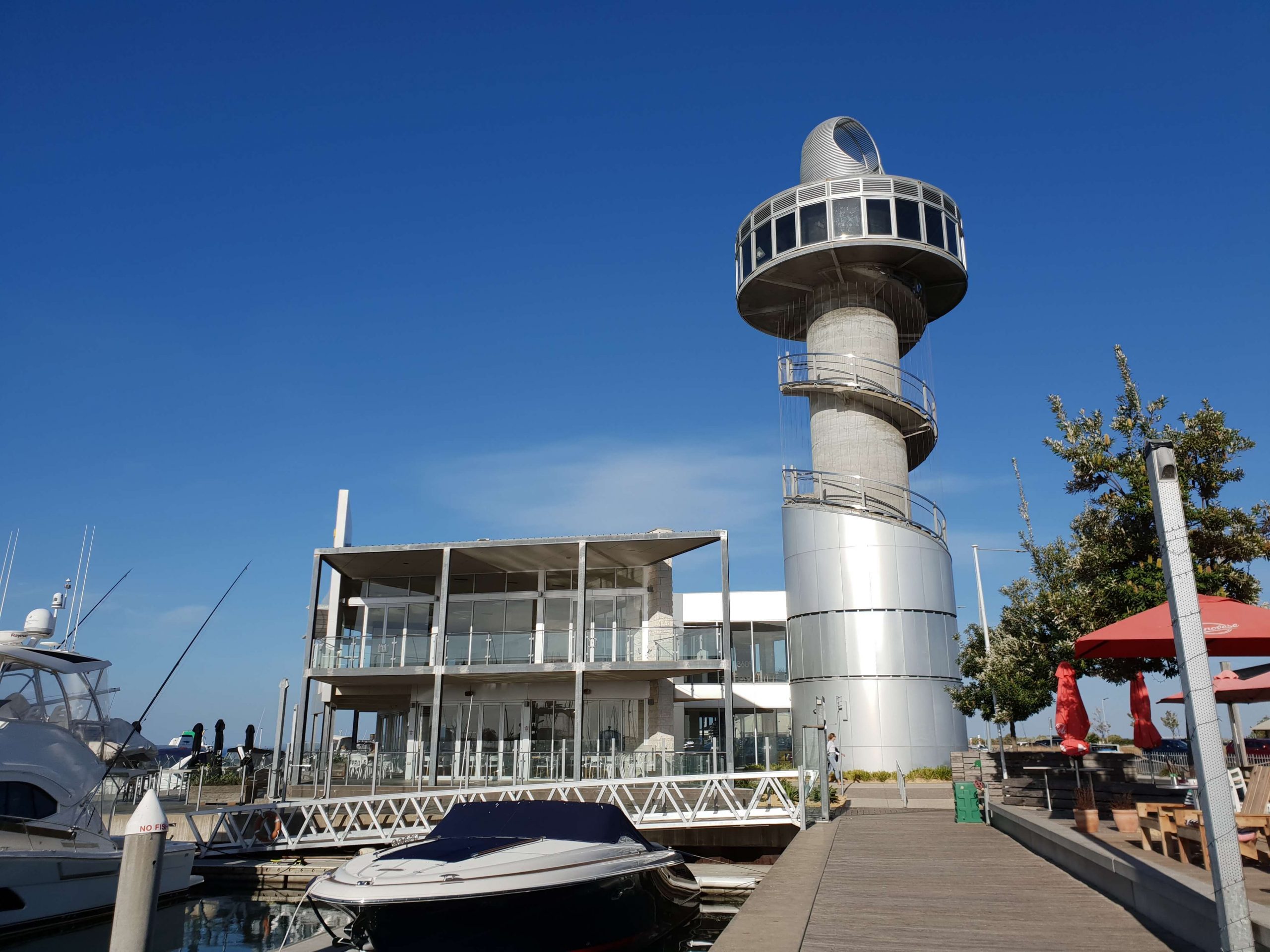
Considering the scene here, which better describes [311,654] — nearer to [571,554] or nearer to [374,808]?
[374,808]

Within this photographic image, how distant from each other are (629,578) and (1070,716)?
16275mm

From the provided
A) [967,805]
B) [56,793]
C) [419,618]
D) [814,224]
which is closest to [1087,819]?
[967,805]

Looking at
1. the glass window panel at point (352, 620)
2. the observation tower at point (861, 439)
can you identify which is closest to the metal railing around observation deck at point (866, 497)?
the observation tower at point (861, 439)

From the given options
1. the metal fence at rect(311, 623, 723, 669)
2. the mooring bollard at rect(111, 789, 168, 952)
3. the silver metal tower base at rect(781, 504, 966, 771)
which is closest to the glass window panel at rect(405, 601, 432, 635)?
the metal fence at rect(311, 623, 723, 669)

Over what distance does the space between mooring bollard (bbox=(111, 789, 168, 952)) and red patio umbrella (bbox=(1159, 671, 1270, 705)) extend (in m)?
10.6

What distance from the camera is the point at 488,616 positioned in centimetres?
2948

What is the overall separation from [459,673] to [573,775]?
4.43 metres

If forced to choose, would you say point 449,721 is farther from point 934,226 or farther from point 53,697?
point 934,226

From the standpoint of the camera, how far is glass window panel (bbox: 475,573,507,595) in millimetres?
29641

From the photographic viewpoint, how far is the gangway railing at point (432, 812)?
735 inches

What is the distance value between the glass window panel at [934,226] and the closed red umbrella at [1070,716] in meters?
18.3

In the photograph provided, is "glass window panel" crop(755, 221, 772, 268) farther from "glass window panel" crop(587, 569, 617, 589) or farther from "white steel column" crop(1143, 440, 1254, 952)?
"white steel column" crop(1143, 440, 1254, 952)

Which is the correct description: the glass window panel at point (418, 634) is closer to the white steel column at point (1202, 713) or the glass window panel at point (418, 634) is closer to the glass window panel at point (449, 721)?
the glass window panel at point (449, 721)

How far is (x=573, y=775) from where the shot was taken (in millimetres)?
23594
